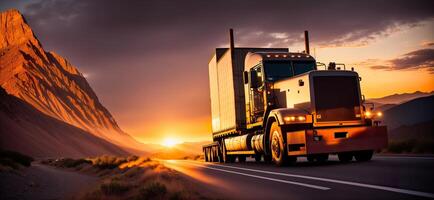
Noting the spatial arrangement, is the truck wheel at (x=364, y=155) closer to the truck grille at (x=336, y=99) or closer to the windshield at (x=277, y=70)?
the truck grille at (x=336, y=99)

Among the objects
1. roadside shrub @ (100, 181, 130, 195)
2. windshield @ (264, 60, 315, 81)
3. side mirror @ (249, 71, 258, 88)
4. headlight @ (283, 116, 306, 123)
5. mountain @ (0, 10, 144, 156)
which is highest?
mountain @ (0, 10, 144, 156)

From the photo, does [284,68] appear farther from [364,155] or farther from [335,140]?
[364,155]

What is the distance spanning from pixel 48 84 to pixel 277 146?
14622 centimetres

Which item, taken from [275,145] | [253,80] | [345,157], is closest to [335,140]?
[275,145]

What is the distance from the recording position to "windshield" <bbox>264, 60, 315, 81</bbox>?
1892 centimetres

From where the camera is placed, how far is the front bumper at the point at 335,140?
15570 millimetres

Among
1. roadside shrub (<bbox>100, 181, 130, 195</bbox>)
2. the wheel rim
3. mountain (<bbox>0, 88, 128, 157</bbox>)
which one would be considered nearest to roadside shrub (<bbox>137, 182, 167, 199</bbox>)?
roadside shrub (<bbox>100, 181, 130, 195</bbox>)

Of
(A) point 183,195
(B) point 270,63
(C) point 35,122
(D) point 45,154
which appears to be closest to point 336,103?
(B) point 270,63

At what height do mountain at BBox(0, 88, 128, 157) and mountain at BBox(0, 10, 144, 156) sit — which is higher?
mountain at BBox(0, 10, 144, 156)

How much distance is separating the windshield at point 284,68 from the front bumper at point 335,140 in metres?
3.30

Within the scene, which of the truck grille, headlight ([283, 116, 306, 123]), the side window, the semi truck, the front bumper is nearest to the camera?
the front bumper

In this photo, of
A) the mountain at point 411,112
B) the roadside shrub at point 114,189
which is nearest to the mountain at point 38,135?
the mountain at point 411,112

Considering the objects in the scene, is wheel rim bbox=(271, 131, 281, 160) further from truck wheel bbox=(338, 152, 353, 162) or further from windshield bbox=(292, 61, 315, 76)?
windshield bbox=(292, 61, 315, 76)

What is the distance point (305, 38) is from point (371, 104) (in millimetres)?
5396
